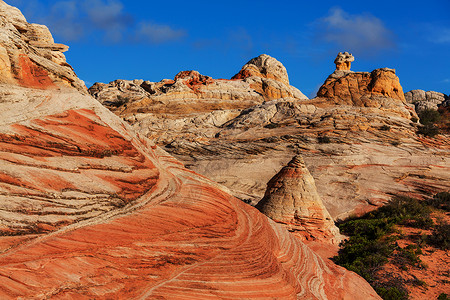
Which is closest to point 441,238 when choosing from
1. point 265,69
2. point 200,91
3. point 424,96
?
point 200,91

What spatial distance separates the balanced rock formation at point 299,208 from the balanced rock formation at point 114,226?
6870 mm

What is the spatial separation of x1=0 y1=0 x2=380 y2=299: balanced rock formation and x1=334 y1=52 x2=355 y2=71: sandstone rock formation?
49.2 metres

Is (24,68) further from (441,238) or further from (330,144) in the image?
(330,144)

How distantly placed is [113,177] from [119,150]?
1259 mm

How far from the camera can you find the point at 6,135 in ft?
22.4

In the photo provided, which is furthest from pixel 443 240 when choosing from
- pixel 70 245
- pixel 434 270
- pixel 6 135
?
pixel 6 135

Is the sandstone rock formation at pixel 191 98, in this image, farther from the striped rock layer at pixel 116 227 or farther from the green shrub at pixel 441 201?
the striped rock layer at pixel 116 227

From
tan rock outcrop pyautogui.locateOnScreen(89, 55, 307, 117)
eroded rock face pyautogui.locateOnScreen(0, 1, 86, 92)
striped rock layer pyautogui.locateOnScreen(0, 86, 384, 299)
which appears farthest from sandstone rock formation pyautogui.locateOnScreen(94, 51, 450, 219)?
eroded rock face pyautogui.locateOnScreen(0, 1, 86, 92)

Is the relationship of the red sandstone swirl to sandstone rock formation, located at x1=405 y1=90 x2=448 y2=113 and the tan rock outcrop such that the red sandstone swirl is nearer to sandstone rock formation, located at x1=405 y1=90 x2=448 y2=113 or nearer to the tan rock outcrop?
the tan rock outcrop

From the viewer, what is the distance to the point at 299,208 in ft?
56.2

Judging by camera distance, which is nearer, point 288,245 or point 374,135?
point 288,245

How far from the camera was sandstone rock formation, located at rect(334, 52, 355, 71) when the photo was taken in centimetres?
5369

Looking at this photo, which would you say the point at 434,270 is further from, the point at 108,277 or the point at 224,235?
the point at 108,277

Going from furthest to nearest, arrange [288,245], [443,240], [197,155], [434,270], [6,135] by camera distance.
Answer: [197,155] → [443,240] → [434,270] → [288,245] → [6,135]
